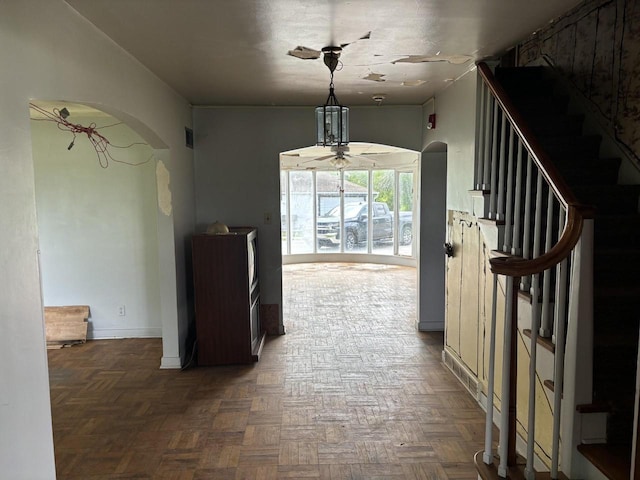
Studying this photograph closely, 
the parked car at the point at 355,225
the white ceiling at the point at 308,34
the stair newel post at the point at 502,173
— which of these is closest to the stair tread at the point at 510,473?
the stair newel post at the point at 502,173

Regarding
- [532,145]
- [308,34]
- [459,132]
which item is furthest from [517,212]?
[308,34]

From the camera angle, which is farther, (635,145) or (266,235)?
(266,235)

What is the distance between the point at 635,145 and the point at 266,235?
360cm

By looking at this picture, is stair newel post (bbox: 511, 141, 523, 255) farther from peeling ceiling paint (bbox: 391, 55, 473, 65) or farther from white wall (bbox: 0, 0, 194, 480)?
white wall (bbox: 0, 0, 194, 480)

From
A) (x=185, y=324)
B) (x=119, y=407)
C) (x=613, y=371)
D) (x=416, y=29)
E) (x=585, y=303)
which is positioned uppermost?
(x=416, y=29)

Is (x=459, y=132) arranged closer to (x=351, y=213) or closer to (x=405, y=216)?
(x=405, y=216)

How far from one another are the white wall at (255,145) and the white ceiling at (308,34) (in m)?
1.08

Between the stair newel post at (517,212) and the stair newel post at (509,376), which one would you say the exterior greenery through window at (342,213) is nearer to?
the stair newel post at (517,212)

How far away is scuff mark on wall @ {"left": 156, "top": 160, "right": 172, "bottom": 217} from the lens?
4.12 m

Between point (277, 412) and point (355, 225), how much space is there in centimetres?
779

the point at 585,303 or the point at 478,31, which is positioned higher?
the point at 478,31

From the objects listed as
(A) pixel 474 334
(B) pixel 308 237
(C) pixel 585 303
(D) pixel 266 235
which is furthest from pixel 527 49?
(B) pixel 308 237

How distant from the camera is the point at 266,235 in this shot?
208 inches

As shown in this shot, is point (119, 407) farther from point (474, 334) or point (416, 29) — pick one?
point (416, 29)
